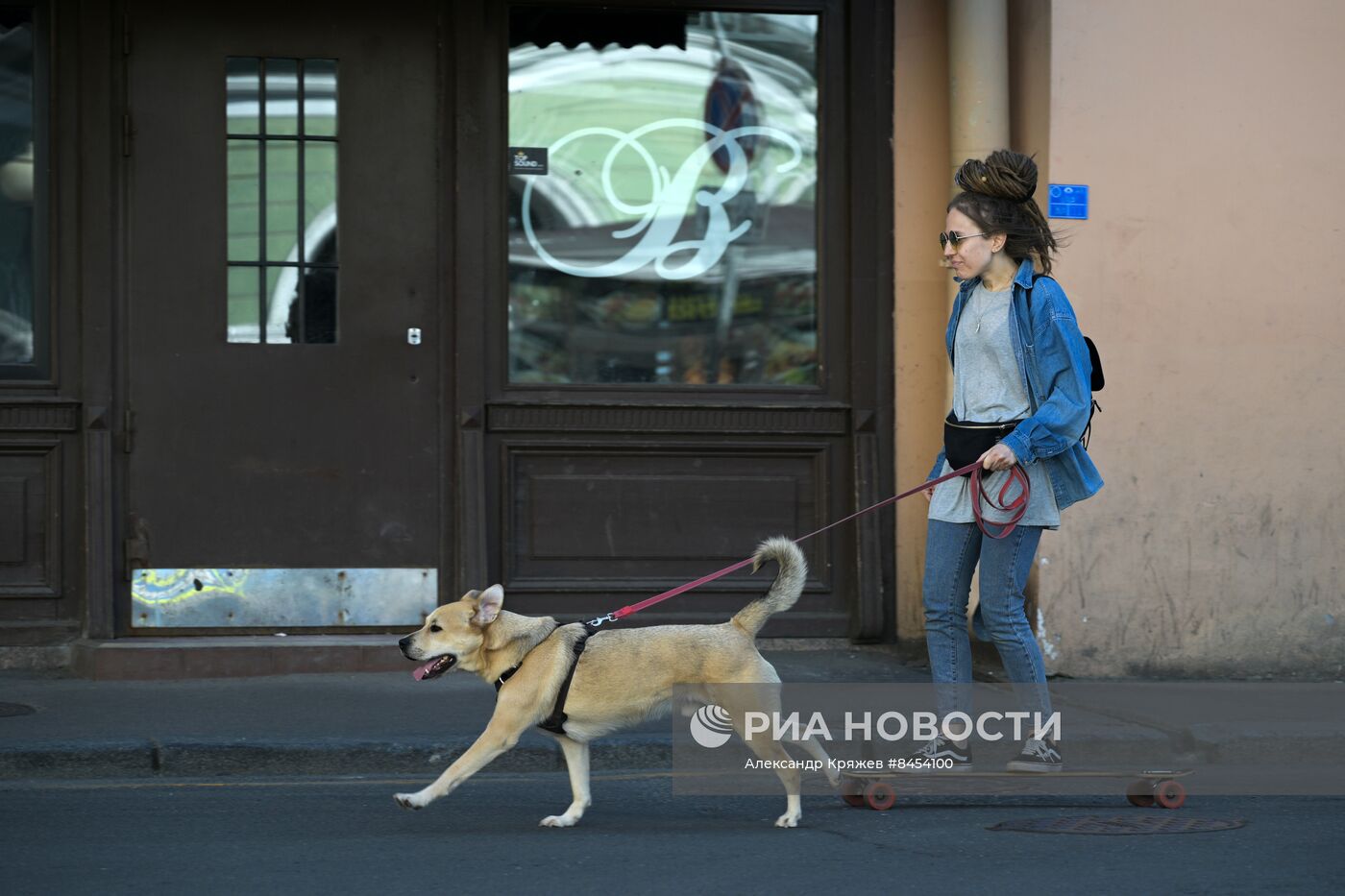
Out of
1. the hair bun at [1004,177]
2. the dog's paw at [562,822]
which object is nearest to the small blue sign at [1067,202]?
the hair bun at [1004,177]

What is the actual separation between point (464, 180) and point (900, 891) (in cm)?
497

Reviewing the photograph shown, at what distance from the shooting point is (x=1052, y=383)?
18.8ft

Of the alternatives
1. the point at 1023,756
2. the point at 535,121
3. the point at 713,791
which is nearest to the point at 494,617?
the point at 713,791

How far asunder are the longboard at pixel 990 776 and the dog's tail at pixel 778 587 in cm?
69

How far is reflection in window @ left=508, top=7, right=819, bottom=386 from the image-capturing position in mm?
8781

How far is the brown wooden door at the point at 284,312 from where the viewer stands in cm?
845

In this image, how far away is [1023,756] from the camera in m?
5.79

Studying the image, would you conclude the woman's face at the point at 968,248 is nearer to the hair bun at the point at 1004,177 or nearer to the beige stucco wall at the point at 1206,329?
the hair bun at the point at 1004,177

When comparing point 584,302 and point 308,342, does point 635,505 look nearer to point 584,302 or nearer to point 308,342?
point 584,302

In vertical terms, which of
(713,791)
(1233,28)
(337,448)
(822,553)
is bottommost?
(713,791)

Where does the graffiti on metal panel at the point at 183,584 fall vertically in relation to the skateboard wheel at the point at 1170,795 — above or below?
above

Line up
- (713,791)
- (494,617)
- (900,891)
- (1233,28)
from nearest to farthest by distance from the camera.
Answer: (900,891) < (494,617) < (713,791) < (1233,28)

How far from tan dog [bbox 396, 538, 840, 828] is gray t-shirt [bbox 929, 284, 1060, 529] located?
0.69 m

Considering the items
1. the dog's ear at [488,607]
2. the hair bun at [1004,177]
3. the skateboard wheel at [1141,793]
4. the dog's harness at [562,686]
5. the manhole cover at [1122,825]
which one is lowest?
the manhole cover at [1122,825]
